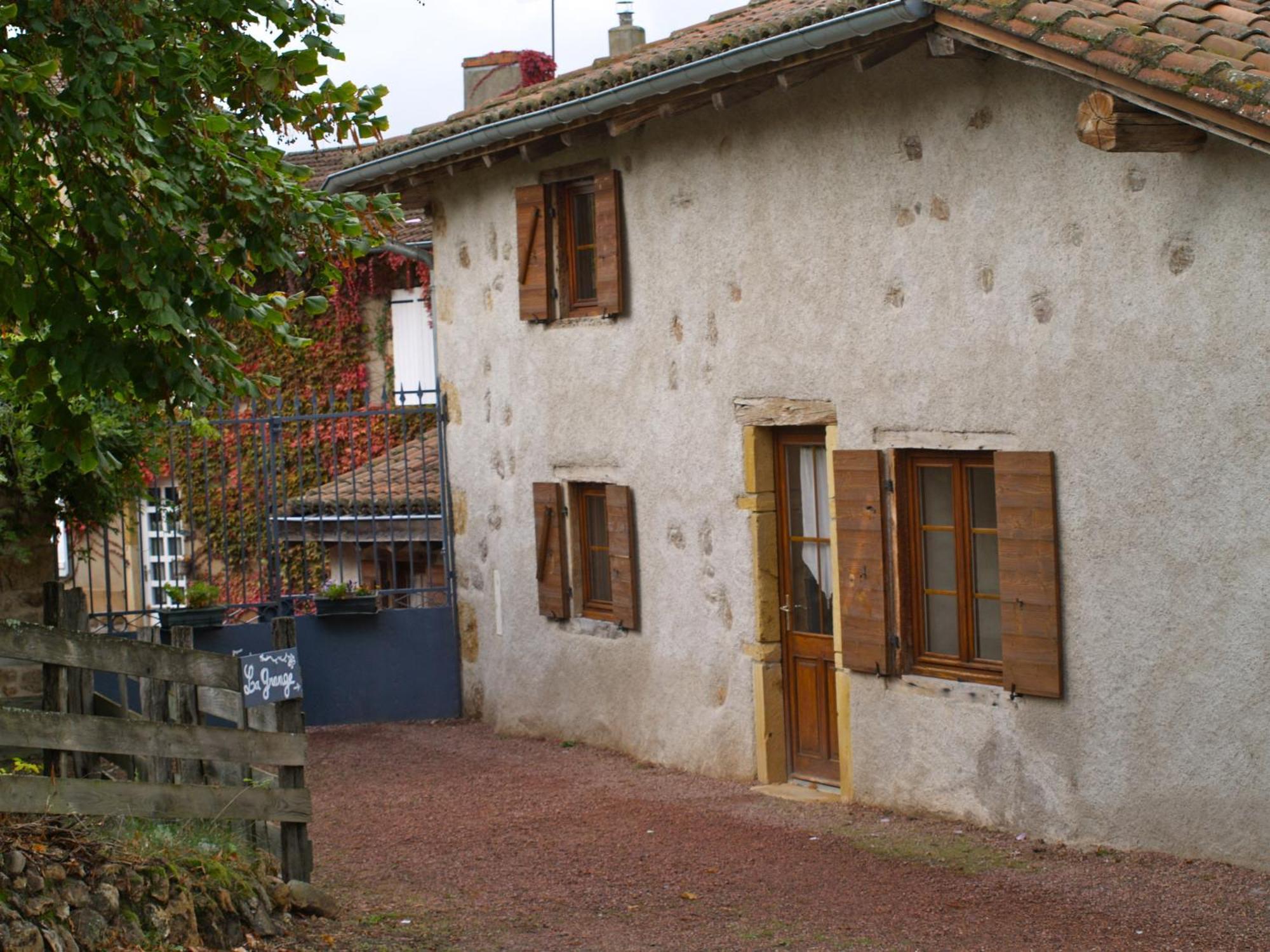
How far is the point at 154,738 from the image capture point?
5688mm

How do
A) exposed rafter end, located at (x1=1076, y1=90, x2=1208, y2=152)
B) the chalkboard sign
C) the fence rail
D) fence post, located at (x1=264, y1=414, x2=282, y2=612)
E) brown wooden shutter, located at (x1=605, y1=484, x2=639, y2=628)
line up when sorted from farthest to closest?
fence post, located at (x1=264, y1=414, x2=282, y2=612)
the fence rail
brown wooden shutter, located at (x1=605, y1=484, x2=639, y2=628)
exposed rafter end, located at (x1=1076, y1=90, x2=1208, y2=152)
the chalkboard sign

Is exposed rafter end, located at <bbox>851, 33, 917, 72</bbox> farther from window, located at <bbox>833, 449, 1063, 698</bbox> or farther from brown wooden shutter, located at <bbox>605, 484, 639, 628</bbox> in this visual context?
brown wooden shutter, located at <bbox>605, 484, 639, 628</bbox>

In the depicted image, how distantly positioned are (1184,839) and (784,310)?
343 centimetres

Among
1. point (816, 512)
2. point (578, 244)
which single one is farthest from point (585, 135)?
point (816, 512)

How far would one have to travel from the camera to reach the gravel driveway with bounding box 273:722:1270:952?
6.39 m

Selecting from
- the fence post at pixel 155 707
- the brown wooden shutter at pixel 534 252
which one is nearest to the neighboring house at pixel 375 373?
the brown wooden shutter at pixel 534 252

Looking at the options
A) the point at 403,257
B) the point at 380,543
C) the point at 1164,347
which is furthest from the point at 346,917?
the point at 403,257

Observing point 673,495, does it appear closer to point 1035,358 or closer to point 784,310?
point 784,310

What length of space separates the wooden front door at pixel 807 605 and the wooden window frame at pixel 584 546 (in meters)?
1.83

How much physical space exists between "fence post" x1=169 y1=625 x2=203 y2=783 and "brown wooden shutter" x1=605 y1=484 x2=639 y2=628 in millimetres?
4269

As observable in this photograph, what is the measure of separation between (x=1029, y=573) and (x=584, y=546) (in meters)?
3.96

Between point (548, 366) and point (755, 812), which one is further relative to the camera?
point (548, 366)

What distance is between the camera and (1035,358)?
7.66m

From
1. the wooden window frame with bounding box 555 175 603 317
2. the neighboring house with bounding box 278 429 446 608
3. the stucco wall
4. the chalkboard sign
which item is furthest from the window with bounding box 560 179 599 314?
the chalkboard sign
